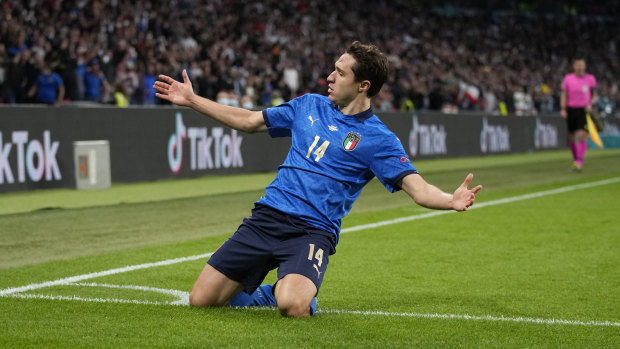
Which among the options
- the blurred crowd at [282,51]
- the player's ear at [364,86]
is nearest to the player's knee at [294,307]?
the player's ear at [364,86]

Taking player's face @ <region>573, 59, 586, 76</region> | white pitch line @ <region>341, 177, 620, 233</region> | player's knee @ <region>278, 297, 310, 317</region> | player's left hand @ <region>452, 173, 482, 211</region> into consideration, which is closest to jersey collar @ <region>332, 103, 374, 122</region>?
player's left hand @ <region>452, 173, 482, 211</region>

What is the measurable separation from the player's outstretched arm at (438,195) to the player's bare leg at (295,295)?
813 millimetres

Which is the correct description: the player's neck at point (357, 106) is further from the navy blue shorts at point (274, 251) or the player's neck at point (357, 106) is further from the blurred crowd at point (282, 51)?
the blurred crowd at point (282, 51)

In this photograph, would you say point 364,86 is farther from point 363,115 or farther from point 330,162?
point 330,162

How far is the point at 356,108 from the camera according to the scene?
5.81m

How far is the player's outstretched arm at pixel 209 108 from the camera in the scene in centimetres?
587

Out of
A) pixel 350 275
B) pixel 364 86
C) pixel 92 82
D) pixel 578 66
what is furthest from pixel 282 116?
pixel 578 66

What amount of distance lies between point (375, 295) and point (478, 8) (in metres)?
50.9

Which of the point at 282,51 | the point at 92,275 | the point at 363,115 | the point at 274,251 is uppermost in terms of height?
the point at 282,51

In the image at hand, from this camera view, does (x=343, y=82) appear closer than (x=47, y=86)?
Yes

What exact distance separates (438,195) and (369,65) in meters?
0.93

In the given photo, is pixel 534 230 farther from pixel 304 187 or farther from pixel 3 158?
pixel 3 158

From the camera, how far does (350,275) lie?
7.46 metres

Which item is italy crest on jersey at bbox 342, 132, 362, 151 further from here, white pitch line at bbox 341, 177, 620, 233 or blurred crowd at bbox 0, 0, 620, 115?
blurred crowd at bbox 0, 0, 620, 115
